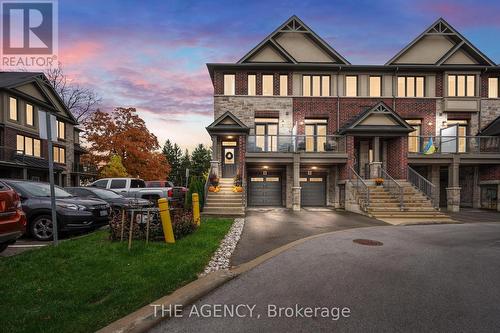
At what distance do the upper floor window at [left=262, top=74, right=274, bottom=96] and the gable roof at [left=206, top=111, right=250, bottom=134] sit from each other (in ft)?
13.3

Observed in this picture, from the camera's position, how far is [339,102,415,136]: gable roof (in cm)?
1728

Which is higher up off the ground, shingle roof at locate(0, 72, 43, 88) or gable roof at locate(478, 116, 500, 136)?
shingle roof at locate(0, 72, 43, 88)

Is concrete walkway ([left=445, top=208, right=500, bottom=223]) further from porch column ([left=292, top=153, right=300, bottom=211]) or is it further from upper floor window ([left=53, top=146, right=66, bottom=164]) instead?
upper floor window ([left=53, top=146, right=66, bottom=164])

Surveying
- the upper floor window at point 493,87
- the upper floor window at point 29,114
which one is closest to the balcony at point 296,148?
the upper floor window at point 493,87

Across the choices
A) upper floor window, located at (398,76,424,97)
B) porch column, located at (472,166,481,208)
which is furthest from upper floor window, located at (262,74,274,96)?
porch column, located at (472,166,481,208)

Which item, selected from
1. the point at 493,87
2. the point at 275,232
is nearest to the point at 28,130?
the point at 275,232

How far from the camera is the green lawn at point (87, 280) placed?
3350 millimetres

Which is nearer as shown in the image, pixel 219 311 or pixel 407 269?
pixel 219 311

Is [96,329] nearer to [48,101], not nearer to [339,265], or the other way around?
[339,265]

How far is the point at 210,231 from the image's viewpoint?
9.01 m

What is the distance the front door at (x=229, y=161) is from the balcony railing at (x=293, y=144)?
1827 mm

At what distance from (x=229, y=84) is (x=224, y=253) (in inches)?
627

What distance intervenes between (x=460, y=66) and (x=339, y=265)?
22151mm

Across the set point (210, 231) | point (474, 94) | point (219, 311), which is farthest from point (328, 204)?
point (219, 311)
